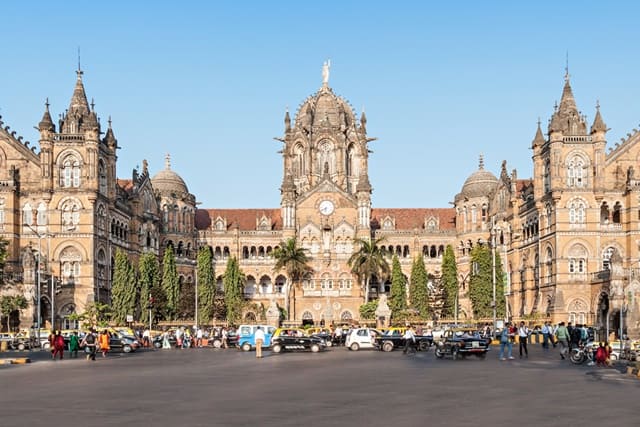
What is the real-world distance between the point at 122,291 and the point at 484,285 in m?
36.1

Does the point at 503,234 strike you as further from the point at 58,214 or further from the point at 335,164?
the point at 58,214

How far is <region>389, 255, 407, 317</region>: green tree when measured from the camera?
102012mm

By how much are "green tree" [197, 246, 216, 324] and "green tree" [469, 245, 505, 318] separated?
1122 inches

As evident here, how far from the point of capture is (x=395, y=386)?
2961 centimetres

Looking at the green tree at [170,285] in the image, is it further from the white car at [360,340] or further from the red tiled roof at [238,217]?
the white car at [360,340]

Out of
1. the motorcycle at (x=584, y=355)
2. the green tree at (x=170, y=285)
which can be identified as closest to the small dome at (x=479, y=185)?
the green tree at (x=170, y=285)

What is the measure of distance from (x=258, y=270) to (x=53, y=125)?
35276 mm

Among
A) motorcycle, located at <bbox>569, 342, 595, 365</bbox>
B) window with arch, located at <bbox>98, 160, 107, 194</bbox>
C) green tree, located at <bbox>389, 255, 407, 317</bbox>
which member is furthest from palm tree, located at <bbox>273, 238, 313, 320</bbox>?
motorcycle, located at <bbox>569, 342, 595, 365</bbox>

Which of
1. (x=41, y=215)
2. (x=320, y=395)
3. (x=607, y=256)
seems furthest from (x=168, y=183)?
(x=320, y=395)

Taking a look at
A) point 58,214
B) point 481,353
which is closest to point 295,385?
point 481,353

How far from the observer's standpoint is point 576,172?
8662 centimetres

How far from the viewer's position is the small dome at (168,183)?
11388cm

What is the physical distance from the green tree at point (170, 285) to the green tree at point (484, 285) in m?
31.0

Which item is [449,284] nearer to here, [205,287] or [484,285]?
[484,285]
